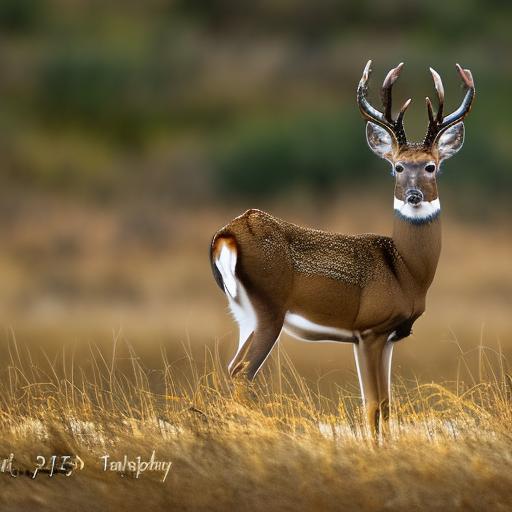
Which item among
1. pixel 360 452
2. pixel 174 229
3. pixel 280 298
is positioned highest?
pixel 280 298

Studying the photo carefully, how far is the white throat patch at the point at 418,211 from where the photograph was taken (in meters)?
7.29

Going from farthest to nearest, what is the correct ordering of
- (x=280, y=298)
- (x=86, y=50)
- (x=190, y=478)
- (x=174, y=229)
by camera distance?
1. (x=86, y=50)
2. (x=174, y=229)
3. (x=280, y=298)
4. (x=190, y=478)

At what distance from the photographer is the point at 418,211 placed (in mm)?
7309

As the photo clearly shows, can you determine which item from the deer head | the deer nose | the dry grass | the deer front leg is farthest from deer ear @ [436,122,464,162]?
the dry grass

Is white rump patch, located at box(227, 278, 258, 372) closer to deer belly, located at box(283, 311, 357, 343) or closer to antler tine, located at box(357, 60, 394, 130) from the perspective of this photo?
deer belly, located at box(283, 311, 357, 343)

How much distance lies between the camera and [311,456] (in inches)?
246

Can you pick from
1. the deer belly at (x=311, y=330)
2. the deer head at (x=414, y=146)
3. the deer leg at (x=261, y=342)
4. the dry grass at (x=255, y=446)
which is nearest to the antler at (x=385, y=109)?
the deer head at (x=414, y=146)

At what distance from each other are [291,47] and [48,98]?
5262mm

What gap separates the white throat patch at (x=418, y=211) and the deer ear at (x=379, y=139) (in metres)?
0.26

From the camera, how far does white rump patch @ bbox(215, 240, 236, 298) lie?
278 inches

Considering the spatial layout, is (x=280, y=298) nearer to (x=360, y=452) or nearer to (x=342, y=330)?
(x=342, y=330)

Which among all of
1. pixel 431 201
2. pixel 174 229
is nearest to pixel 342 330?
pixel 431 201

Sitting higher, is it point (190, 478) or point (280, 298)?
point (280, 298)

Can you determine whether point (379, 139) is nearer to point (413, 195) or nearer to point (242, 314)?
Result: point (413, 195)
